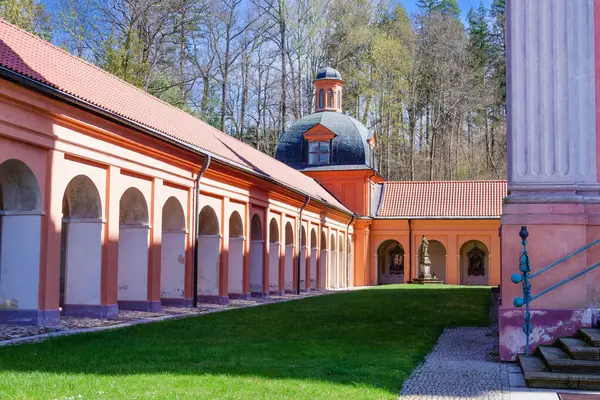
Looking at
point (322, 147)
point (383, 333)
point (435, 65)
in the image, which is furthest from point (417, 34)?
point (383, 333)

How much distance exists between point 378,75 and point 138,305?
3579 centimetres

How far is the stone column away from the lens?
9609 mm

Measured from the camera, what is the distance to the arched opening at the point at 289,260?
95.4 feet

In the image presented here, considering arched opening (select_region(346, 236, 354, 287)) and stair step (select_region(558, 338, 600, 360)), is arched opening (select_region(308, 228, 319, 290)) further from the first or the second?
stair step (select_region(558, 338, 600, 360))

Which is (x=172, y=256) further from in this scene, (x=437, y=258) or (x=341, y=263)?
(x=437, y=258)

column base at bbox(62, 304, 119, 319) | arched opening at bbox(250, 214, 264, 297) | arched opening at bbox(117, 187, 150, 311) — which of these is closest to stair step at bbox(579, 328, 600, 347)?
column base at bbox(62, 304, 119, 319)

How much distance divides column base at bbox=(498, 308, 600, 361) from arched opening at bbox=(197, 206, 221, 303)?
1300 centimetres

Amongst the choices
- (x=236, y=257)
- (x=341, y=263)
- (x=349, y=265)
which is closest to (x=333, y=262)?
(x=341, y=263)

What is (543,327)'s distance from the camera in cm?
945

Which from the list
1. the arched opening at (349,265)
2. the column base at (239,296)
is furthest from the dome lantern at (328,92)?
the column base at (239,296)

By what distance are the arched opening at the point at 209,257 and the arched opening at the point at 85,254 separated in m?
6.24

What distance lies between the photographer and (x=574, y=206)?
9.66 meters

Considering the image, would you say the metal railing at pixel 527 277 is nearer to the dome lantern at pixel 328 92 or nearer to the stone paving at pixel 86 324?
the stone paving at pixel 86 324

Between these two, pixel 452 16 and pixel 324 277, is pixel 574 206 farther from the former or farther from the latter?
pixel 452 16
